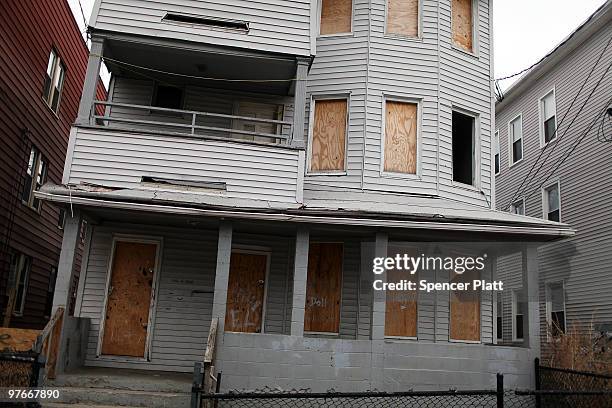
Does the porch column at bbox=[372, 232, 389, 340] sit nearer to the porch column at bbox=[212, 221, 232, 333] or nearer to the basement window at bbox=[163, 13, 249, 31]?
the porch column at bbox=[212, 221, 232, 333]

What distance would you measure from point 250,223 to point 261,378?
8.52ft

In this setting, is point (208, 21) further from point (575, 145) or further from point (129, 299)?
point (575, 145)

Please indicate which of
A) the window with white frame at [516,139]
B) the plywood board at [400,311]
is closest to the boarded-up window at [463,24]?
the plywood board at [400,311]

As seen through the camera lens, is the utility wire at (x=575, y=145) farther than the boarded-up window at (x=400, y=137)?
Yes

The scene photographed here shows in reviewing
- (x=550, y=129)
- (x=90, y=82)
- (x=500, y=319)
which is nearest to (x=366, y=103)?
(x=90, y=82)

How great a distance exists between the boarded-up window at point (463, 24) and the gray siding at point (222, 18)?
4167 mm

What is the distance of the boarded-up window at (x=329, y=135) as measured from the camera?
42.0 feet

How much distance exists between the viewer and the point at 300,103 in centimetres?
1141

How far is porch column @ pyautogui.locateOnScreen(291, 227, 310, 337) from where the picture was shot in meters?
9.70

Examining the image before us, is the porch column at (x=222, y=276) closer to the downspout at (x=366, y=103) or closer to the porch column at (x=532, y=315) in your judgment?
the downspout at (x=366, y=103)

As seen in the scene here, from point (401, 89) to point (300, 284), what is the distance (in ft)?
18.3

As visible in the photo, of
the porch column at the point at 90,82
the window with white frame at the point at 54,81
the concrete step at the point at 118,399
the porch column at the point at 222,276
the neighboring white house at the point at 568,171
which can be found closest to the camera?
the concrete step at the point at 118,399

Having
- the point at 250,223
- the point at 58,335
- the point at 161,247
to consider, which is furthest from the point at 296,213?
the point at 58,335

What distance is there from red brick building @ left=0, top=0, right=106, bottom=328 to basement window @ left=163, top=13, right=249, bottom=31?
15.8 feet
